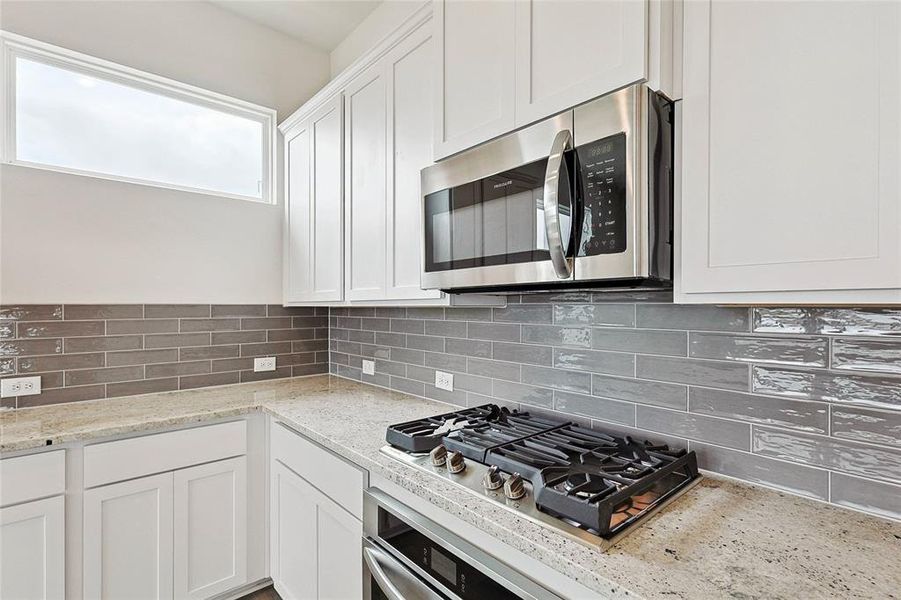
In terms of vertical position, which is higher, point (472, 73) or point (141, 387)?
point (472, 73)

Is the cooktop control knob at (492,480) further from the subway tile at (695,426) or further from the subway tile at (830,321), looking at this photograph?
the subway tile at (830,321)

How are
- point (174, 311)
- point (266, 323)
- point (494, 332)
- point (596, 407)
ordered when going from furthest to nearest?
point (266, 323), point (174, 311), point (494, 332), point (596, 407)

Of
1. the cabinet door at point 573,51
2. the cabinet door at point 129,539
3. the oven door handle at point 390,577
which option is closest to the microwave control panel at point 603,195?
the cabinet door at point 573,51

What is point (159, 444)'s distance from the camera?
1841 millimetres

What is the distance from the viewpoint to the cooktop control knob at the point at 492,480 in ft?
3.50

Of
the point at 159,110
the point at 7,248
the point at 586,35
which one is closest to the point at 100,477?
the point at 7,248

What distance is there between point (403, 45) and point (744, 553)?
74.3 inches

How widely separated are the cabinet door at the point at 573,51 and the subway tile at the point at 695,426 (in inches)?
34.6

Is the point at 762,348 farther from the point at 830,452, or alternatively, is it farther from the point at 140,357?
the point at 140,357

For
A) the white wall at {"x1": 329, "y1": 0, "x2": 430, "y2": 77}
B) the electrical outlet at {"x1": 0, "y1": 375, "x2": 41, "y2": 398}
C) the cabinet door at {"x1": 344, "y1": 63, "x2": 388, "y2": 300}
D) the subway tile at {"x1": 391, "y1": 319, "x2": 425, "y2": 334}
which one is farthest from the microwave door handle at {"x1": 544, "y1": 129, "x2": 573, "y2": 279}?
the electrical outlet at {"x1": 0, "y1": 375, "x2": 41, "y2": 398}

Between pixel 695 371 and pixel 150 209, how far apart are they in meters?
2.56

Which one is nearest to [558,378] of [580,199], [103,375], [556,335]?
[556,335]

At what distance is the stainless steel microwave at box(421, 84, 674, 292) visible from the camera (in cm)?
100

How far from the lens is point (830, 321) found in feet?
3.38
